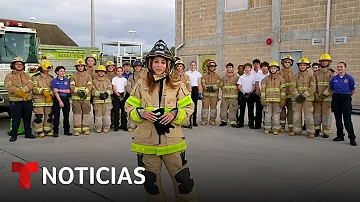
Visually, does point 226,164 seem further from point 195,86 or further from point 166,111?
point 195,86

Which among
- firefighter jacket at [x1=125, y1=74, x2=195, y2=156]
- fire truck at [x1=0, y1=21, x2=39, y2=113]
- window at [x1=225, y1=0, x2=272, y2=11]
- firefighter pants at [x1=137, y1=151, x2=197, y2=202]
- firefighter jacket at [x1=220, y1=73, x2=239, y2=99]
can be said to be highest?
window at [x1=225, y1=0, x2=272, y2=11]

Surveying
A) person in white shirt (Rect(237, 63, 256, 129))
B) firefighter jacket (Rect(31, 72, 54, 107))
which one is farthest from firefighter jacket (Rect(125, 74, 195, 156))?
person in white shirt (Rect(237, 63, 256, 129))

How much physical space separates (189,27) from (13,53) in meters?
9.28

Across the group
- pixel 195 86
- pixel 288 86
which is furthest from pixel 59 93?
pixel 288 86

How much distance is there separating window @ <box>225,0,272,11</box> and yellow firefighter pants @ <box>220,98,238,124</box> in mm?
6507

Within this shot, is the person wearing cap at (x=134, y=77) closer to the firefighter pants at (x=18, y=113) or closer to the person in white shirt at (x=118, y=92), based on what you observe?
the person in white shirt at (x=118, y=92)

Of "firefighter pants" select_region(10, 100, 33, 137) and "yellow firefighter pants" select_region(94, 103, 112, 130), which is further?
"yellow firefighter pants" select_region(94, 103, 112, 130)

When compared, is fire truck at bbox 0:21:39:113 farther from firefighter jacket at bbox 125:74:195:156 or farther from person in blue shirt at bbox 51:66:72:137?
firefighter jacket at bbox 125:74:195:156

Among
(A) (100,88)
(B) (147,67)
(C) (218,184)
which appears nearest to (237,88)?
(A) (100,88)

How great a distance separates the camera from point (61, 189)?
4.42 meters

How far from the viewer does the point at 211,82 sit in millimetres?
9281

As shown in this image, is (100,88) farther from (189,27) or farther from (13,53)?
(189,27)

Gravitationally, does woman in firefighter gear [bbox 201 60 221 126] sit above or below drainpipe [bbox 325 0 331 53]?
below

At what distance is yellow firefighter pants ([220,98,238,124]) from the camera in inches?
358
